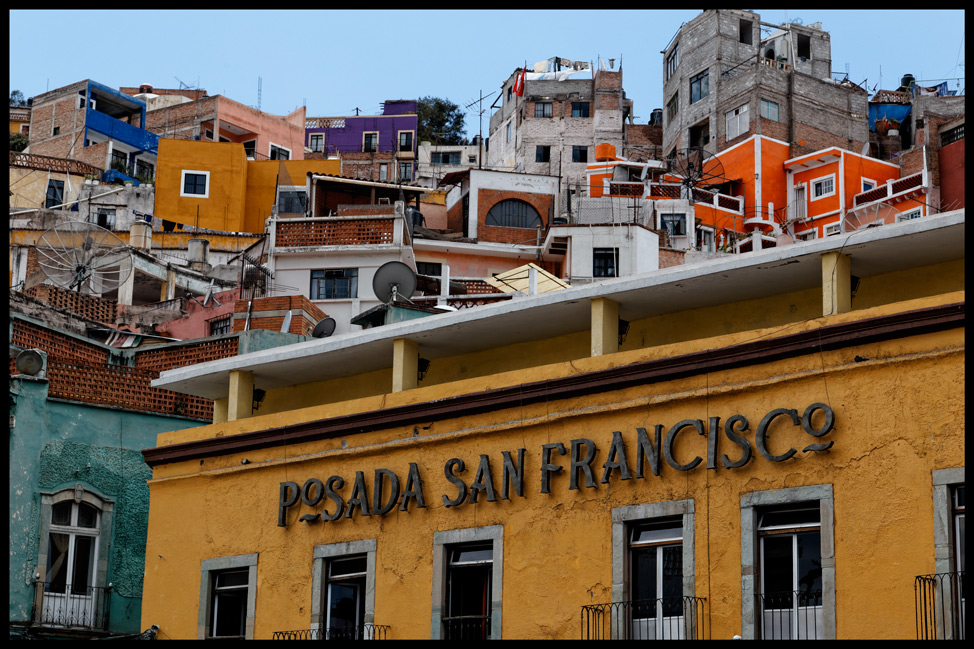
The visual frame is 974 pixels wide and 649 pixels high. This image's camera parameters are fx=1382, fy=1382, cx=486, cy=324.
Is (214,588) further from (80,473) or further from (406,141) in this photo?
(406,141)

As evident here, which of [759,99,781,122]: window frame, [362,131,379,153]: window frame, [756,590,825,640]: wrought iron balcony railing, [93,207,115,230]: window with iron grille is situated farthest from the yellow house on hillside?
[756,590,825,640]: wrought iron balcony railing

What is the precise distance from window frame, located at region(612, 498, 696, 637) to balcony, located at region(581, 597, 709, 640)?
143 mm

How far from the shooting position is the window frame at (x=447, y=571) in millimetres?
18734

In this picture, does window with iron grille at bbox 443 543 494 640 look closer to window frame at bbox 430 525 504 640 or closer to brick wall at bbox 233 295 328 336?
window frame at bbox 430 525 504 640

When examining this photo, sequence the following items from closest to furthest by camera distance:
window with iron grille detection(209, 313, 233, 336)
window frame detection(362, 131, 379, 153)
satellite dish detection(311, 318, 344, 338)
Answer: satellite dish detection(311, 318, 344, 338)
window with iron grille detection(209, 313, 233, 336)
window frame detection(362, 131, 379, 153)

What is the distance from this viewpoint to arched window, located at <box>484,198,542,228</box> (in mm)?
51125

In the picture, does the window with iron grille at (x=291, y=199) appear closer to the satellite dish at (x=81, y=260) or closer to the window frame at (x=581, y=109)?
the satellite dish at (x=81, y=260)

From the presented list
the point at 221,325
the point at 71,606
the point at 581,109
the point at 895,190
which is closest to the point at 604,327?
the point at 71,606

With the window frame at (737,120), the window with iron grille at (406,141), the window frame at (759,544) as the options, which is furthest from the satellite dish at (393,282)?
the window with iron grille at (406,141)

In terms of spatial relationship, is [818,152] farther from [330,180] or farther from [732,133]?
[330,180]

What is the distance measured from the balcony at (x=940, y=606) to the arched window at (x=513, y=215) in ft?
121

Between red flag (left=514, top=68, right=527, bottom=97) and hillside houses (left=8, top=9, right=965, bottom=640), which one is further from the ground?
red flag (left=514, top=68, right=527, bottom=97)

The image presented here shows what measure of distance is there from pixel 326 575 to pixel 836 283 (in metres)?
8.67

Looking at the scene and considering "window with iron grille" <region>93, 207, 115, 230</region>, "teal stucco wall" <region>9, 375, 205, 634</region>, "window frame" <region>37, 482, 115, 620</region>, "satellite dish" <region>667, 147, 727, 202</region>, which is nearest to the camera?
"teal stucco wall" <region>9, 375, 205, 634</region>
